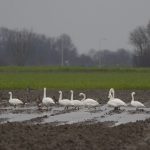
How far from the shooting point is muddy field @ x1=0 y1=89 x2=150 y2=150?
1572 cm

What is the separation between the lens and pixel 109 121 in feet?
76.5

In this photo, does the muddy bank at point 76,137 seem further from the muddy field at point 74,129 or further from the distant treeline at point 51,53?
the distant treeline at point 51,53

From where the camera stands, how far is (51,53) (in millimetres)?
183375

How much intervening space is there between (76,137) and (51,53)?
16658 centimetres

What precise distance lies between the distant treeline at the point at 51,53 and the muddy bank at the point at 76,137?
420 ft

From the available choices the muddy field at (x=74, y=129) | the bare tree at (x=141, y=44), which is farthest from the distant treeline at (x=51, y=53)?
the muddy field at (x=74, y=129)

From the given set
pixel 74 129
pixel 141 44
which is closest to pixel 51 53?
pixel 141 44

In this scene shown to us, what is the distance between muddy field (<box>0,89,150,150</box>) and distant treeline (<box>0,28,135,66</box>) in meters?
121

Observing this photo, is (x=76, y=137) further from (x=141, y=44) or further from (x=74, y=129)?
(x=141, y=44)

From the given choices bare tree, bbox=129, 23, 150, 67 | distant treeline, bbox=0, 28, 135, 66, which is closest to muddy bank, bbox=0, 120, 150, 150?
bare tree, bbox=129, 23, 150, 67

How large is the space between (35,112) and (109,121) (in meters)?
5.21

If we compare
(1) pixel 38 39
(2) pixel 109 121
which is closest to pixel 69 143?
(2) pixel 109 121

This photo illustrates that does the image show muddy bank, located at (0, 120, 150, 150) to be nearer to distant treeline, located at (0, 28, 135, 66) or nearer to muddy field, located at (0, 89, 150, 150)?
muddy field, located at (0, 89, 150, 150)

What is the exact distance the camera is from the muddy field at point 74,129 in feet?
51.6
